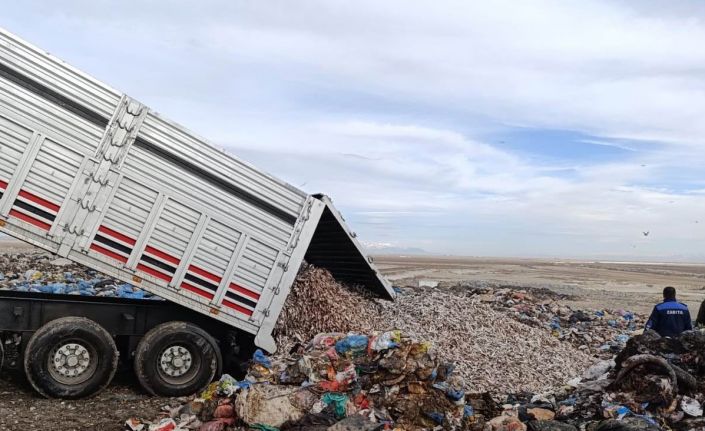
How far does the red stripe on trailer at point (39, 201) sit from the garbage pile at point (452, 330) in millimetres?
2963

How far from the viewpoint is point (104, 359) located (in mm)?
6785

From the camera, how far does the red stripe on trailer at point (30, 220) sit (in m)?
6.20

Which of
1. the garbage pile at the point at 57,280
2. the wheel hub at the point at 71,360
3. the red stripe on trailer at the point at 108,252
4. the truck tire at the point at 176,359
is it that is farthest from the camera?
the garbage pile at the point at 57,280

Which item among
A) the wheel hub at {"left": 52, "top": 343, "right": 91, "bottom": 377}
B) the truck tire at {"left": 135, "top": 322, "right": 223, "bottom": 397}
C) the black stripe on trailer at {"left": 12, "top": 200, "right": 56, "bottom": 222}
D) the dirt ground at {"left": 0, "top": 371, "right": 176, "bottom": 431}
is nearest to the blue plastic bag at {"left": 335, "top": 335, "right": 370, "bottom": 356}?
the truck tire at {"left": 135, "top": 322, "right": 223, "bottom": 397}

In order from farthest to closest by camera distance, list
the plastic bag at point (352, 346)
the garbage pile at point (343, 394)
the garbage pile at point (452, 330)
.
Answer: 1. the garbage pile at point (452, 330)
2. the plastic bag at point (352, 346)
3. the garbage pile at point (343, 394)

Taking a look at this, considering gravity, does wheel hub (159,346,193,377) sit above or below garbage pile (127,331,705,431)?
below

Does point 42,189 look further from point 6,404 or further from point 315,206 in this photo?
point 315,206

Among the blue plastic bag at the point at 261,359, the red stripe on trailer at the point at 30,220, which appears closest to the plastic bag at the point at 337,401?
the blue plastic bag at the point at 261,359

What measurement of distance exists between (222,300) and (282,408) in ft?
5.43

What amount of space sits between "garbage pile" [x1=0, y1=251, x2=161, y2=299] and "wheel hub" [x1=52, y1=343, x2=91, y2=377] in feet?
8.07

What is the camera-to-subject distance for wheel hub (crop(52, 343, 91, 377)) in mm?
6637

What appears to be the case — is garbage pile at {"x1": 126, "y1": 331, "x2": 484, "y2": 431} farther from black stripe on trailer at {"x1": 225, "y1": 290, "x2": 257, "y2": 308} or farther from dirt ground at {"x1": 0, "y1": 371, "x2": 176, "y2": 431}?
black stripe on trailer at {"x1": 225, "y1": 290, "x2": 257, "y2": 308}

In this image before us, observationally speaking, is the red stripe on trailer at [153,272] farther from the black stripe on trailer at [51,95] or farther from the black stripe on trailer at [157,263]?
the black stripe on trailer at [51,95]

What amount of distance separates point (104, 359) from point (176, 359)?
0.77 m
